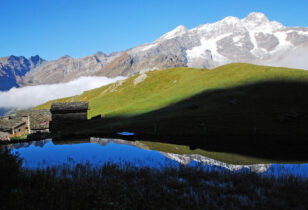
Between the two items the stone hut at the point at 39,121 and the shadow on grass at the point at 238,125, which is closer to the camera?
the shadow on grass at the point at 238,125

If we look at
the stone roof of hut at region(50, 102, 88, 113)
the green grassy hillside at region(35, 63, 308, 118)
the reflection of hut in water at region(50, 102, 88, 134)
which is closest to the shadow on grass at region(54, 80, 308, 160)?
the reflection of hut in water at region(50, 102, 88, 134)

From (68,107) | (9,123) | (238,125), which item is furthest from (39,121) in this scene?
(238,125)

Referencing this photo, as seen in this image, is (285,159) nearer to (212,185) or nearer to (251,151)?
(251,151)

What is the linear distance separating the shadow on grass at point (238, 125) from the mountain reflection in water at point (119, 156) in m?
5.99

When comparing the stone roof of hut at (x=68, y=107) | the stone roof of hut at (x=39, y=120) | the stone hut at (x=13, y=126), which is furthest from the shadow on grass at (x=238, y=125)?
the stone hut at (x=13, y=126)

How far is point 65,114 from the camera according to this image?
61.4 m

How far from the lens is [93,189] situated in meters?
15.0

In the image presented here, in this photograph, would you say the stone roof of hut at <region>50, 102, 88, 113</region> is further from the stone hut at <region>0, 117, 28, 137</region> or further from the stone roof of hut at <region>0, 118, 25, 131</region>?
the stone roof of hut at <region>0, 118, 25, 131</region>

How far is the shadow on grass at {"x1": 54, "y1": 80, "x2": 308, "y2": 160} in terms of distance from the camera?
3558 centimetres

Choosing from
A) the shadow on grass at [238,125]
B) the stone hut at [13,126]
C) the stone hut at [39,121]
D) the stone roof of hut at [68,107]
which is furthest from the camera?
the stone hut at [13,126]

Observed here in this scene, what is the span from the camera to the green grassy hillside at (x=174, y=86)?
8656 cm

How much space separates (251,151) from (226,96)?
150 ft

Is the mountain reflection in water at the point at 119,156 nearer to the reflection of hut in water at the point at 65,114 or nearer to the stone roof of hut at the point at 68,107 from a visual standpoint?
the reflection of hut in water at the point at 65,114

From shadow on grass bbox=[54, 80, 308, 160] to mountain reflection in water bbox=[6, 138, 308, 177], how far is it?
19.7 ft
